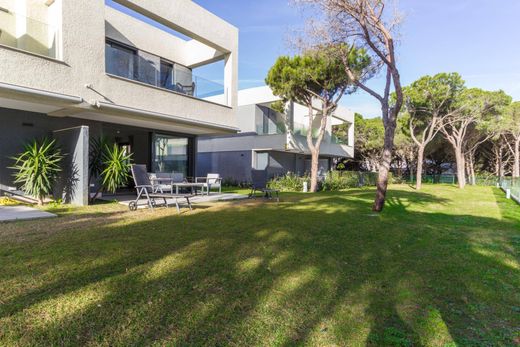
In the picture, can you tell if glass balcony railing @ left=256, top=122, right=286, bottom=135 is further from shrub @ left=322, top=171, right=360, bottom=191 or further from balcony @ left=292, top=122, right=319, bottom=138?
shrub @ left=322, top=171, right=360, bottom=191

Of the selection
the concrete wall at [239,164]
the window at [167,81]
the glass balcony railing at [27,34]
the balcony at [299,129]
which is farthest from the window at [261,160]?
the glass balcony railing at [27,34]

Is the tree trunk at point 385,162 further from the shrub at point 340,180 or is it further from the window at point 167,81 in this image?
the shrub at point 340,180

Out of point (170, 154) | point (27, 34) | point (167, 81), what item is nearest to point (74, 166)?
point (27, 34)

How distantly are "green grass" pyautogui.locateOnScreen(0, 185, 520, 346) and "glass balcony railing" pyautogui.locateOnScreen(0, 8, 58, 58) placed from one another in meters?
4.85

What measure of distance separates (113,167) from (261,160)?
37.9 feet

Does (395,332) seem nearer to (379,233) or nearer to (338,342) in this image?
(338,342)

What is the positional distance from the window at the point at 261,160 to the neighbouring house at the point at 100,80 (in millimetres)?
6211

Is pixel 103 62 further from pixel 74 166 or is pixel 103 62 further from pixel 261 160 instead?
pixel 261 160

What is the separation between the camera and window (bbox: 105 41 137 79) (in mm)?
9320

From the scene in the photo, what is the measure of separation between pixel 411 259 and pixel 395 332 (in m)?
2.14

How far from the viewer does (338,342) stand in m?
2.25

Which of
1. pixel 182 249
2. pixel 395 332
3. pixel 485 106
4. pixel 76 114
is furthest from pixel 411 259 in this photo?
pixel 485 106

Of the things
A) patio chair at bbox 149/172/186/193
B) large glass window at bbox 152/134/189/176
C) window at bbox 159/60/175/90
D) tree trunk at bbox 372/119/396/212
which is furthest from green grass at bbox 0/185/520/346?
large glass window at bbox 152/134/189/176

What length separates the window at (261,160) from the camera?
19.5m
